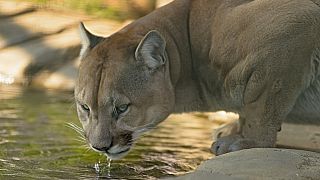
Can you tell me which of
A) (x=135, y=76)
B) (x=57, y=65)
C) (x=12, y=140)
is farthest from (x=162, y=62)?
(x=57, y=65)

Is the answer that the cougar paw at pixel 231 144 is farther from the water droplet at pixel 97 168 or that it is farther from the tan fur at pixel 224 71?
the water droplet at pixel 97 168

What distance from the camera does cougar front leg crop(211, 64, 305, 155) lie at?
4000 millimetres

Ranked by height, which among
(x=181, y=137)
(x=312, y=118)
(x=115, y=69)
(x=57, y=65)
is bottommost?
(x=57, y=65)

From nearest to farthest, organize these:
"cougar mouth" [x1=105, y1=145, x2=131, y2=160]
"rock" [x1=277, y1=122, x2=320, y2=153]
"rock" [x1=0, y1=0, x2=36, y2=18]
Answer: "cougar mouth" [x1=105, y1=145, x2=131, y2=160]
"rock" [x1=277, y1=122, x2=320, y2=153]
"rock" [x1=0, y1=0, x2=36, y2=18]

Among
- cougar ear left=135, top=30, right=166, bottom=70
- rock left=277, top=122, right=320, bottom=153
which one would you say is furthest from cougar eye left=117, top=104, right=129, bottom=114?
rock left=277, top=122, right=320, bottom=153

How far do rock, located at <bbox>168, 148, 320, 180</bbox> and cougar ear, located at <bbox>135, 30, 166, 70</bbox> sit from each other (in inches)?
27.9

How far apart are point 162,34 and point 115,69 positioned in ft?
1.50

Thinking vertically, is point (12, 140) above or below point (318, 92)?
below

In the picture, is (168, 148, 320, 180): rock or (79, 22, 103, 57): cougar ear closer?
(168, 148, 320, 180): rock

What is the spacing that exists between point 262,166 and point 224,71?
0.94m

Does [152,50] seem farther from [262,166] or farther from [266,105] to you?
[262,166]

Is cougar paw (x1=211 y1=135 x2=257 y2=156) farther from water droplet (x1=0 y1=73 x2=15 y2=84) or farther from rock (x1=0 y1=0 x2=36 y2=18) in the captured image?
rock (x1=0 y1=0 x2=36 y2=18)

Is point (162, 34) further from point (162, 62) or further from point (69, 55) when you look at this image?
point (69, 55)

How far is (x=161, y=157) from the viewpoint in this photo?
183 inches
